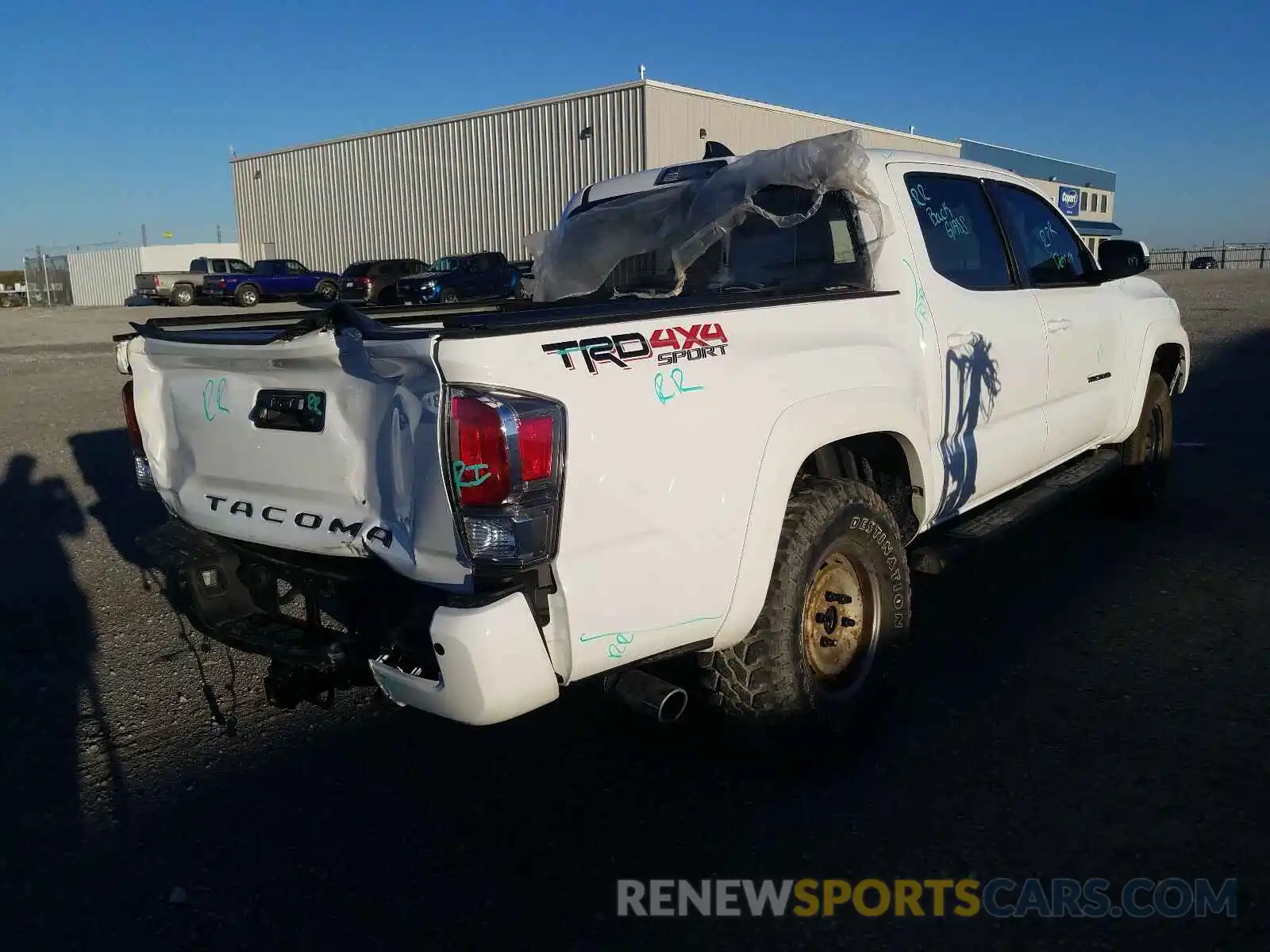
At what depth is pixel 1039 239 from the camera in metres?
4.89

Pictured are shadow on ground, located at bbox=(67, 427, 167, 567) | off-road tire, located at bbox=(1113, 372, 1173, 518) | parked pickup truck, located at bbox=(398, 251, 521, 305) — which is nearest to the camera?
off-road tire, located at bbox=(1113, 372, 1173, 518)

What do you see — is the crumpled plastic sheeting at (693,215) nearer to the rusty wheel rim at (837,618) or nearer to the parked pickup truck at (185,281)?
the rusty wheel rim at (837,618)

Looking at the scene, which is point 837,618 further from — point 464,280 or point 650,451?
point 464,280

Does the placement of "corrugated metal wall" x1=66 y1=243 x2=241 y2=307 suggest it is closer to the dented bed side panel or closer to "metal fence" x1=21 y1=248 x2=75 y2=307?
"metal fence" x1=21 y1=248 x2=75 y2=307

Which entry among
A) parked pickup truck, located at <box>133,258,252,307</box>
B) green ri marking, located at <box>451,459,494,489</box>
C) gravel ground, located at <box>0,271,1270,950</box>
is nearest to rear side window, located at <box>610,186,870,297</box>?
green ri marking, located at <box>451,459,494,489</box>

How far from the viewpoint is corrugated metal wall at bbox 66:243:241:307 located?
1895 inches

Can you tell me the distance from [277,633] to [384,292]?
93.2ft

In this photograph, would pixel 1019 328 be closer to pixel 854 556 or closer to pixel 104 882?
pixel 854 556

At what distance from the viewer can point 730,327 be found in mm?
2834

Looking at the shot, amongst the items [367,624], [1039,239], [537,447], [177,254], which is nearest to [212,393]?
[367,624]

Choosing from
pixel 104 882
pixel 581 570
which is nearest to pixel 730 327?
pixel 581 570

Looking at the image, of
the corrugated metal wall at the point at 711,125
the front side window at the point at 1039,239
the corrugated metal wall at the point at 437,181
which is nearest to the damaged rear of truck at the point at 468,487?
the front side window at the point at 1039,239

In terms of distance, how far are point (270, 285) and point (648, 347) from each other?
33.6 m

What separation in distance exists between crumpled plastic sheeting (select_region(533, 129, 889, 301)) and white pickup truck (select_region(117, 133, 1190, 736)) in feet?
0.05
